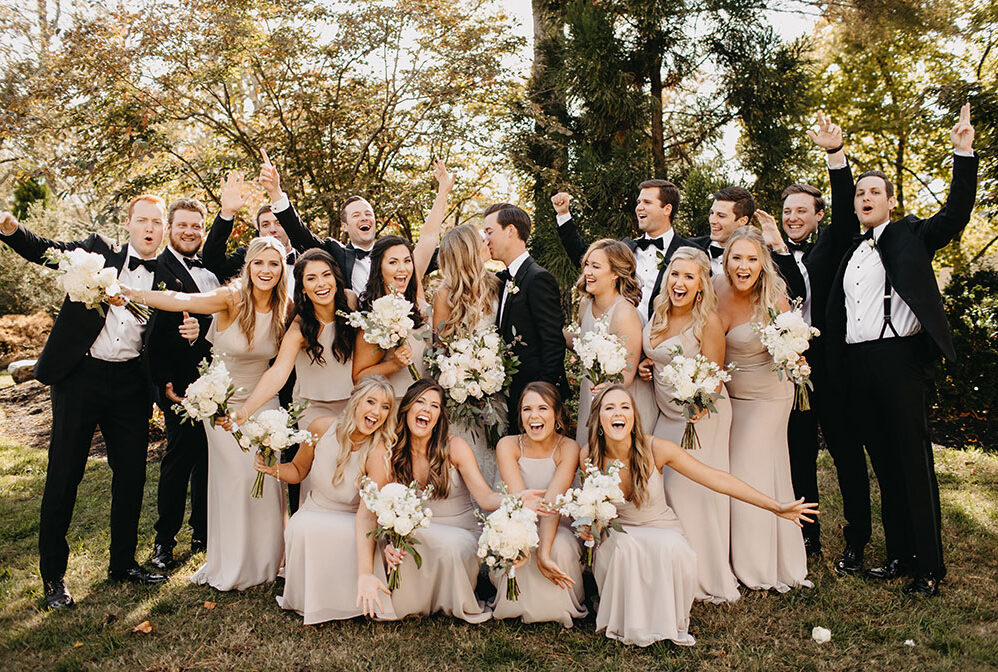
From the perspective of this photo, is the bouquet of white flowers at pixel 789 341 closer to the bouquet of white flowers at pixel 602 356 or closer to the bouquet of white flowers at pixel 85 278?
the bouquet of white flowers at pixel 602 356

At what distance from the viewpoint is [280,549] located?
16.5 ft

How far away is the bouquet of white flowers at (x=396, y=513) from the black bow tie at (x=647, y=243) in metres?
2.70

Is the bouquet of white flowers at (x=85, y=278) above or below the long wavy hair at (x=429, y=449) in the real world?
above

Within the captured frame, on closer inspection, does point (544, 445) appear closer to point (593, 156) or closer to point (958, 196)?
point (958, 196)

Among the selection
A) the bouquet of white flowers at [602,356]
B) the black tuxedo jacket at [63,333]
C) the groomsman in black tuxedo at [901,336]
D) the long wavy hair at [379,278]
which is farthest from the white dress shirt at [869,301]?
the black tuxedo jacket at [63,333]

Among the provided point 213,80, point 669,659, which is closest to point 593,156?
point 213,80

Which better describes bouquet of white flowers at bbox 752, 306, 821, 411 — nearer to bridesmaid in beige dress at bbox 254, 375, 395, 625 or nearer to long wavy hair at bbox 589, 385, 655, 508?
long wavy hair at bbox 589, 385, 655, 508

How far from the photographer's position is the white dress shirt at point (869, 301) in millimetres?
4715

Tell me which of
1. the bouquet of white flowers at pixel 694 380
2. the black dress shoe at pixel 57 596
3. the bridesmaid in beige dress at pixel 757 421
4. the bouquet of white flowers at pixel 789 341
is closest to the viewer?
the bouquet of white flowers at pixel 694 380

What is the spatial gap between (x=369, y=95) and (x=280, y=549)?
763 centimetres

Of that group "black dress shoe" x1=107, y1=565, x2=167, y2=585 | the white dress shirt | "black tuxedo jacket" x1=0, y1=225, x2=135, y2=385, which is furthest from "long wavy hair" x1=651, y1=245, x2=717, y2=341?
"black dress shoe" x1=107, y1=565, x2=167, y2=585

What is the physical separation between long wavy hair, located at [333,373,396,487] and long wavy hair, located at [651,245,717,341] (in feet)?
5.88

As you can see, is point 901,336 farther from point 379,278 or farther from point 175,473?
point 175,473

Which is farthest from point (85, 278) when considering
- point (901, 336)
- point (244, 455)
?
point (901, 336)
